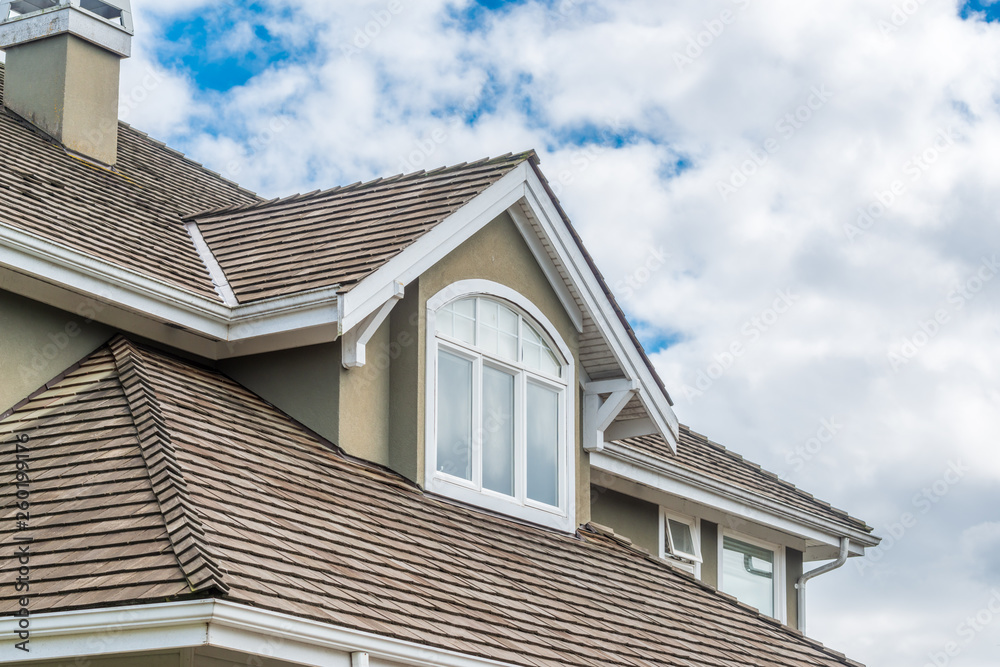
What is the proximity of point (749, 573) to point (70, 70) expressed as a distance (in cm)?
1051

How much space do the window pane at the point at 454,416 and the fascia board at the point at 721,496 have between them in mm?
2429

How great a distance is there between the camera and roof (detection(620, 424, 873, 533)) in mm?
14609

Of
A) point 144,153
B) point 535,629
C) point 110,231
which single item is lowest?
point 535,629

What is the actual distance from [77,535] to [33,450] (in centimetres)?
145

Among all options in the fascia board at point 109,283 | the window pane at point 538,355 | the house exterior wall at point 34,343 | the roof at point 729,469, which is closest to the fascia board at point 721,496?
the roof at point 729,469

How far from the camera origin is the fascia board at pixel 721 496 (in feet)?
44.1

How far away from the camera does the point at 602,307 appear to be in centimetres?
1232

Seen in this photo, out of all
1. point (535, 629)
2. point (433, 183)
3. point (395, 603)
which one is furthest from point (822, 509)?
point (395, 603)

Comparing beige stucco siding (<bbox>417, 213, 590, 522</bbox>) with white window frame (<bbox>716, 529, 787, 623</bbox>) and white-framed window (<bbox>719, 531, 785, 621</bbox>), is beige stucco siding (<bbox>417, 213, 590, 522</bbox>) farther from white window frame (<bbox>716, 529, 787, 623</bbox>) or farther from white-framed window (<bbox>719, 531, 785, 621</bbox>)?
white window frame (<bbox>716, 529, 787, 623</bbox>)

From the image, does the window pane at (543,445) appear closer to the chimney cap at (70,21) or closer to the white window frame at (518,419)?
the white window frame at (518,419)

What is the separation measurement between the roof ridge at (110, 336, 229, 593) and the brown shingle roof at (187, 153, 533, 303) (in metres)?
1.36

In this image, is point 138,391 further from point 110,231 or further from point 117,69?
point 117,69

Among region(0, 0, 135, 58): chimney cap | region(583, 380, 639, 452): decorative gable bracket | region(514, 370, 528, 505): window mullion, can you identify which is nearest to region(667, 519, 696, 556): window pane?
region(583, 380, 639, 452): decorative gable bracket

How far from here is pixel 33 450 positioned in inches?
321
